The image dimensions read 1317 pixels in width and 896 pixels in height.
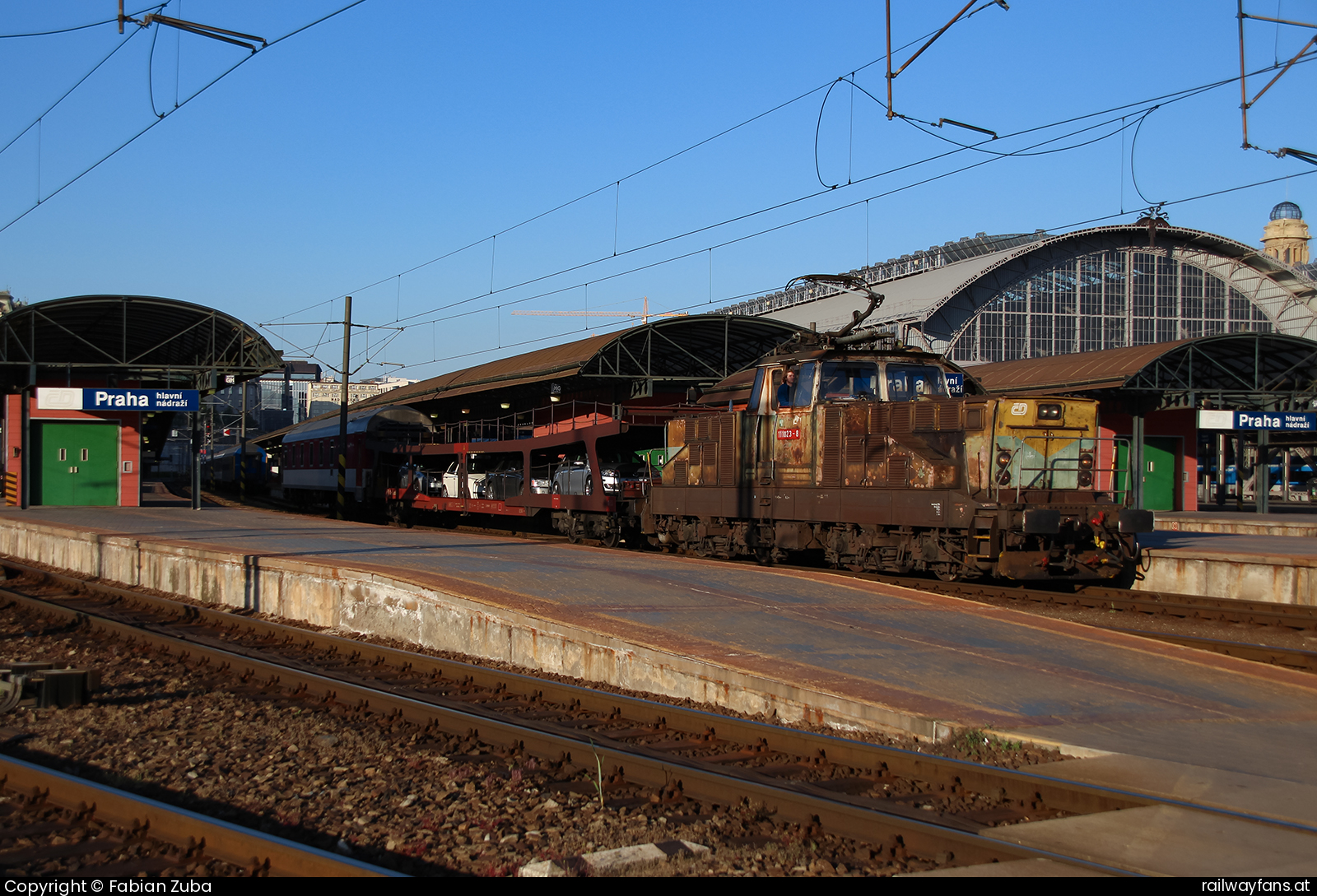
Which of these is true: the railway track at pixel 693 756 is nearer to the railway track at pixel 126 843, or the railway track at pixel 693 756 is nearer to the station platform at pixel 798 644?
the station platform at pixel 798 644

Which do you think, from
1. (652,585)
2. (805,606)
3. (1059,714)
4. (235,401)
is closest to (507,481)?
(652,585)

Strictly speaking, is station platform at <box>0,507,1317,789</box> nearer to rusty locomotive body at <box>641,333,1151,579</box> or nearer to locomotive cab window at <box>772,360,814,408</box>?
rusty locomotive body at <box>641,333,1151,579</box>

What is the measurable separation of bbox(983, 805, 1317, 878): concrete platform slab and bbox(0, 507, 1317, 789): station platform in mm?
1164

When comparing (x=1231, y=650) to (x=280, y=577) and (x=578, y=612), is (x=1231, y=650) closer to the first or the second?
(x=578, y=612)

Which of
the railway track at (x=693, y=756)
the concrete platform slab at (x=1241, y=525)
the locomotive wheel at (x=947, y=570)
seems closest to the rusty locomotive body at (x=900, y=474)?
the locomotive wheel at (x=947, y=570)

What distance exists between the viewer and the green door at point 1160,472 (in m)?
33.9

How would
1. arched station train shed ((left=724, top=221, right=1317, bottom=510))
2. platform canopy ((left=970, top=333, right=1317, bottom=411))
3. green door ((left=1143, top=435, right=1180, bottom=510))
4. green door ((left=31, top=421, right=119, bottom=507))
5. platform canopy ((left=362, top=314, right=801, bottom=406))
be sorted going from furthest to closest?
arched station train shed ((left=724, top=221, right=1317, bottom=510)) < green door ((left=1143, top=435, right=1180, bottom=510)) < green door ((left=31, top=421, right=119, bottom=507)) < platform canopy ((left=970, top=333, right=1317, bottom=411)) < platform canopy ((left=362, top=314, right=801, bottom=406))

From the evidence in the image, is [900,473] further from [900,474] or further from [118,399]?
[118,399]

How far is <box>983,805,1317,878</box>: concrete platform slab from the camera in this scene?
4227 mm

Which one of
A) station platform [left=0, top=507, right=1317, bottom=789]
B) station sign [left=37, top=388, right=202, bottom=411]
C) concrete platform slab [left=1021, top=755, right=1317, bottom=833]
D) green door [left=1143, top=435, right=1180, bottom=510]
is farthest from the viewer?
green door [left=1143, top=435, right=1180, bottom=510]

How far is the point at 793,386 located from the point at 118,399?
2229 centimetres

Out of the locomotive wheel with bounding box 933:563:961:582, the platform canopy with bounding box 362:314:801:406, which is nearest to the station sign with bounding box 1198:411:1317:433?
the platform canopy with bounding box 362:314:801:406

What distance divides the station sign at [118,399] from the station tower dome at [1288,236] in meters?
122

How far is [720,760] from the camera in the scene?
6.46 meters
